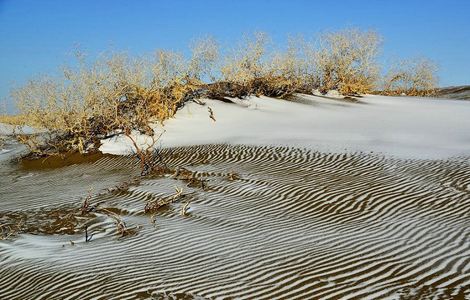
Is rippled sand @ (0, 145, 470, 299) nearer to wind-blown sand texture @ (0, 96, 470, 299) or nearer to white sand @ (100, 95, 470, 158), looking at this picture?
wind-blown sand texture @ (0, 96, 470, 299)

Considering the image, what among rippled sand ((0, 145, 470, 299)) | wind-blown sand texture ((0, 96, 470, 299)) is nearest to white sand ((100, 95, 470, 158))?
wind-blown sand texture ((0, 96, 470, 299))

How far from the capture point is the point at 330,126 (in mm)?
13156

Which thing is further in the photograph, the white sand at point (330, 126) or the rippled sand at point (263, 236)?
the white sand at point (330, 126)

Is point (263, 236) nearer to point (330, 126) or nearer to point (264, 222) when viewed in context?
point (264, 222)

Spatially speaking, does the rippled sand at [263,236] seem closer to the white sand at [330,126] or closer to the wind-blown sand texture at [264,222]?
the wind-blown sand texture at [264,222]

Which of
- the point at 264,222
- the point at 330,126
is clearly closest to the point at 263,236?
the point at 264,222

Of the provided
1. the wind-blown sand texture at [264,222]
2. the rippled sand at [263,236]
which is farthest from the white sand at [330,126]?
the rippled sand at [263,236]

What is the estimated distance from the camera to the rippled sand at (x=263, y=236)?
427 centimetres

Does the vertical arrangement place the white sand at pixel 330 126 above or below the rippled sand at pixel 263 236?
above

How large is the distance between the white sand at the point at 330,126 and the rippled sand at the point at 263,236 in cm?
136

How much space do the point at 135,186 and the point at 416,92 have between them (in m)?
21.3

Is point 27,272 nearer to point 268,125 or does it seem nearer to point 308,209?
point 308,209

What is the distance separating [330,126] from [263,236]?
804 cm

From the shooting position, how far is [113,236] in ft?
19.7
